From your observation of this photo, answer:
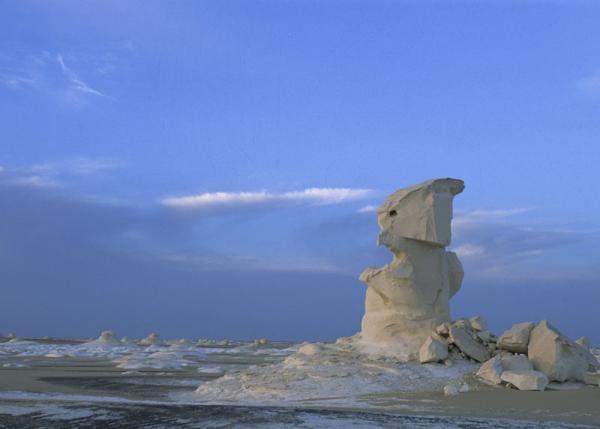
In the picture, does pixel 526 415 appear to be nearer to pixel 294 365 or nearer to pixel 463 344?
pixel 463 344

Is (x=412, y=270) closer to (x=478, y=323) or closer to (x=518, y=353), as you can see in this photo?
(x=478, y=323)

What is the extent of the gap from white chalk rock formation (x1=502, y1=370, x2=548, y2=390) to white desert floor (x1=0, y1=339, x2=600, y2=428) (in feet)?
0.73

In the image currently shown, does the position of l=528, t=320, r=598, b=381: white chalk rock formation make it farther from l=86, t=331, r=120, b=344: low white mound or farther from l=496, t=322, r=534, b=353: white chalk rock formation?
l=86, t=331, r=120, b=344: low white mound

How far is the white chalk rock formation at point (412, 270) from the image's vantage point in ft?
55.3

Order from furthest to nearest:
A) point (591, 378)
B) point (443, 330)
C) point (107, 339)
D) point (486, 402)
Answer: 1. point (107, 339)
2. point (443, 330)
3. point (591, 378)
4. point (486, 402)

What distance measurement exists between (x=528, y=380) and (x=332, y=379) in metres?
3.77

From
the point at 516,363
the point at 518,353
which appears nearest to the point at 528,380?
the point at 516,363

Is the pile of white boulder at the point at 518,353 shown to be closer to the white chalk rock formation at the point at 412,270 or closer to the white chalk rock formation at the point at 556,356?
the white chalk rock formation at the point at 556,356

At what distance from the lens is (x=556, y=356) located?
1404 centimetres

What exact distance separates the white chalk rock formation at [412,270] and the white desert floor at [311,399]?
40.9 inches

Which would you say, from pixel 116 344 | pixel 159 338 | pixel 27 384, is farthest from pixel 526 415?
pixel 159 338

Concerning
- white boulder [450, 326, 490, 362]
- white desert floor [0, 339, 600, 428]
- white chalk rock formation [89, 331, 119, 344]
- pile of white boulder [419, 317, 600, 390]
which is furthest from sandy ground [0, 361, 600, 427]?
white chalk rock formation [89, 331, 119, 344]

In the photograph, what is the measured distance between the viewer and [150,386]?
18.6m

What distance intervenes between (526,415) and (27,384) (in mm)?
13097
